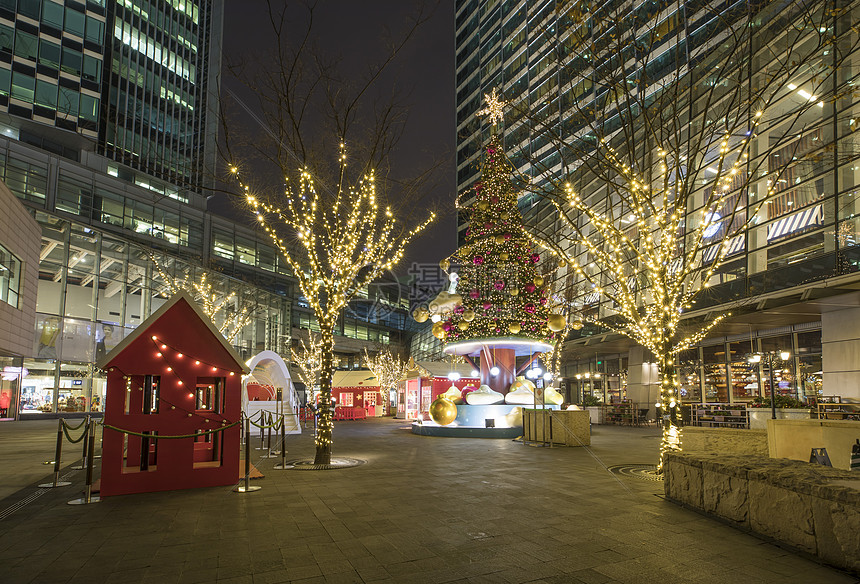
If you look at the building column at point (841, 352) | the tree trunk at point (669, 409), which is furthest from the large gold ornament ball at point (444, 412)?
the building column at point (841, 352)

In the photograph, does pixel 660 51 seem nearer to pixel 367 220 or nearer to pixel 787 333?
pixel 787 333

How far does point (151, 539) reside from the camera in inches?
214

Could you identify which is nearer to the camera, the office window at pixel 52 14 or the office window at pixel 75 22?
the office window at pixel 52 14

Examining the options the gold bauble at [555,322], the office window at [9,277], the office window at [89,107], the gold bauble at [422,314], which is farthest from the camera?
the office window at [89,107]

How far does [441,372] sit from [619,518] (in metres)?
22.4

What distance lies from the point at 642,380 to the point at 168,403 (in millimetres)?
27336

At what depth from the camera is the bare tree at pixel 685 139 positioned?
381 inches

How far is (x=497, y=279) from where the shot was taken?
1903 centimetres

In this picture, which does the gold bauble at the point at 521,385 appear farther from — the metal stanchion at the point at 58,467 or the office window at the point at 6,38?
the office window at the point at 6,38

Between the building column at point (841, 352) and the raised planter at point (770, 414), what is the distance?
1753 mm

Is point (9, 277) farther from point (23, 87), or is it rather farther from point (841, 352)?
point (841, 352)

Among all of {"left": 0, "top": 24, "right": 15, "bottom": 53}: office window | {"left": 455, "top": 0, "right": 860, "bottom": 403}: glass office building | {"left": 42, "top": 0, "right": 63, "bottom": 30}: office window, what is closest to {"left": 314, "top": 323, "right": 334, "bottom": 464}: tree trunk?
{"left": 455, "top": 0, "right": 860, "bottom": 403}: glass office building

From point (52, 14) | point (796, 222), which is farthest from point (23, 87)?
point (796, 222)

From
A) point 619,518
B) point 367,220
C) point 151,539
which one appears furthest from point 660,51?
point 151,539
